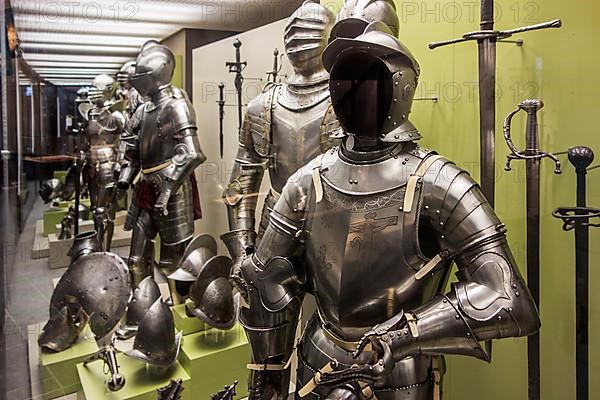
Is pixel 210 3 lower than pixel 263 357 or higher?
higher

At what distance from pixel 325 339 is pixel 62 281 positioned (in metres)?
2.01

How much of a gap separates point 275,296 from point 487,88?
2.94 ft

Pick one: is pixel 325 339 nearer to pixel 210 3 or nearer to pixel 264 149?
pixel 264 149

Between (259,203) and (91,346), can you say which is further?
(91,346)

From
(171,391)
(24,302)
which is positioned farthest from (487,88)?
(24,302)

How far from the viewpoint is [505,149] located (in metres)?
1.88

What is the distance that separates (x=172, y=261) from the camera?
10.9ft

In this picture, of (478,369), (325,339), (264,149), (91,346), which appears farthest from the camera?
(91,346)

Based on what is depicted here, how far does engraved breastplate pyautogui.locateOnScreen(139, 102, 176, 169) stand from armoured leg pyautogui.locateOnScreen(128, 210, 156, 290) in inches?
12.4

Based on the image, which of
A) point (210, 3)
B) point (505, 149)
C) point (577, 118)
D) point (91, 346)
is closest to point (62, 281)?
point (91, 346)

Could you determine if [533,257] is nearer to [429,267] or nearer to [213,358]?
[429,267]

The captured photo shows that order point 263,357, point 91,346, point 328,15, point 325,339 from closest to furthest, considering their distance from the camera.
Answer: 1. point 325,339
2. point 263,357
3. point 328,15
4. point 91,346

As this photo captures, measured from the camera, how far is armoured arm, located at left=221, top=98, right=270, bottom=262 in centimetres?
251

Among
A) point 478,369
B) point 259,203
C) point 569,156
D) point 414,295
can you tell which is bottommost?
point 478,369
